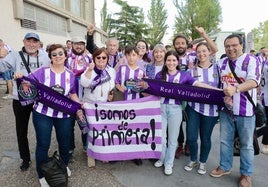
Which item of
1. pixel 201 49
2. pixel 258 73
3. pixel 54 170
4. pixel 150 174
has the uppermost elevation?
pixel 201 49

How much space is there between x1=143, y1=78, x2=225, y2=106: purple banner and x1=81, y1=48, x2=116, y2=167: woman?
0.60 metres

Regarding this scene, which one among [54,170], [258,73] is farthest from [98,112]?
[258,73]

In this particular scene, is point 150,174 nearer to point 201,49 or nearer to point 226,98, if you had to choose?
point 226,98

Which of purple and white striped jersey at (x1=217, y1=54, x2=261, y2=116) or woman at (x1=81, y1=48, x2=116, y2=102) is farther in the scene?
woman at (x1=81, y1=48, x2=116, y2=102)

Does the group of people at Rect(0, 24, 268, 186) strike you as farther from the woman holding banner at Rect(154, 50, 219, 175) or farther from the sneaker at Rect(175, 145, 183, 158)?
the sneaker at Rect(175, 145, 183, 158)

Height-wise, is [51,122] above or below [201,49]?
below

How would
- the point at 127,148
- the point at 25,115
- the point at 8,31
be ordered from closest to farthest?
1. the point at 25,115
2. the point at 127,148
3. the point at 8,31

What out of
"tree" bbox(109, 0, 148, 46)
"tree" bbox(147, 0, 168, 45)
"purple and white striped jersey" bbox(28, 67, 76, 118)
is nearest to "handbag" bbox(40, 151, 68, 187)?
"purple and white striped jersey" bbox(28, 67, 76, 118)

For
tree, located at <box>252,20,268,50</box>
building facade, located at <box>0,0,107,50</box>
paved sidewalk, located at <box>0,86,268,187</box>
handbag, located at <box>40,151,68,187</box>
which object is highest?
tree, located at <box>252,20,268,50</box>

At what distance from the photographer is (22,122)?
3777 mm

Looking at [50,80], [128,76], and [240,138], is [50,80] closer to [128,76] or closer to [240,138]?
[128,76]

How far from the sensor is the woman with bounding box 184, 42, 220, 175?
12.2 ft

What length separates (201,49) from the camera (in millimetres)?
3676

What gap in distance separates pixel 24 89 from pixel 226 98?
9.07 ft
